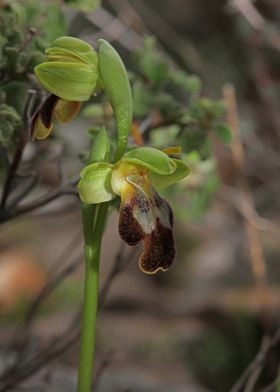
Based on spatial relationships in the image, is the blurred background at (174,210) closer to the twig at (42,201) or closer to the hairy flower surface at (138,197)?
the twig at (42,201)

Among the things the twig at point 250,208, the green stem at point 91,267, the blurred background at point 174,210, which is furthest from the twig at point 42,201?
the twig at point 250,208

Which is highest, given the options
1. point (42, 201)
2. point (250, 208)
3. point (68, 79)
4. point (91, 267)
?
point (68, 79)

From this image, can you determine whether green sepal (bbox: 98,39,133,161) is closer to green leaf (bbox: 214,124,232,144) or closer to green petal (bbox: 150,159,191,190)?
green petal (bbox: 150,159,191,190)

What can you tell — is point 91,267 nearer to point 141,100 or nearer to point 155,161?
point 155,161

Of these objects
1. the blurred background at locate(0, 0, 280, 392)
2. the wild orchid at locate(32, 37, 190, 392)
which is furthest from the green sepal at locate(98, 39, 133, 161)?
the blurred background at locate(0, 0, 280, 392)

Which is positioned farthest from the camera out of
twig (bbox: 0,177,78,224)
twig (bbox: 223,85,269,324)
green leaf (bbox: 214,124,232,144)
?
twig (bbox: 223,85,269,324)

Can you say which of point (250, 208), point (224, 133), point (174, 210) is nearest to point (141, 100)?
point (224, 133)
